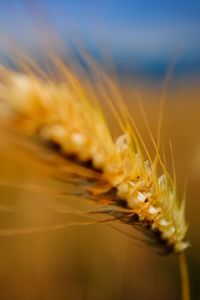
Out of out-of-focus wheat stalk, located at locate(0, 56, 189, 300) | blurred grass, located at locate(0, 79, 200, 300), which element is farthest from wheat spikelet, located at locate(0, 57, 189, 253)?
blurred grass, located at locate(0, 79, 200, 300)

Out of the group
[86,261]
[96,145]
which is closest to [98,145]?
[96,145]

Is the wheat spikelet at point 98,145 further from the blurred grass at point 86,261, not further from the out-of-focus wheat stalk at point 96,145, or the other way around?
the blurred grass at point 86,261

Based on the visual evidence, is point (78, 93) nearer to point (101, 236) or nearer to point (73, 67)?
point (73, 67)

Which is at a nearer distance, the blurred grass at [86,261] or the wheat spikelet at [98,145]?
the wheat spikelet at [98,145]

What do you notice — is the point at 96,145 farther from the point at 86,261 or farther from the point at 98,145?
the point at 86,261

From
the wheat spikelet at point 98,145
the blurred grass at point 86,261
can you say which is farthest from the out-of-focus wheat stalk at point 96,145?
the blurred grass at point 86,261

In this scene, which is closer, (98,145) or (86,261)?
(98,145)

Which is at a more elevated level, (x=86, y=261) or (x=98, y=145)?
(x=86, y=261)

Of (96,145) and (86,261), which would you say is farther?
(86,261)
